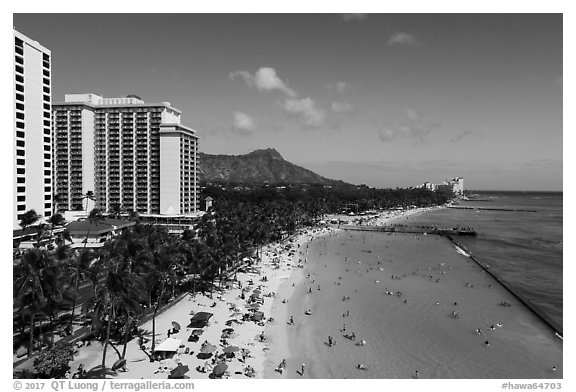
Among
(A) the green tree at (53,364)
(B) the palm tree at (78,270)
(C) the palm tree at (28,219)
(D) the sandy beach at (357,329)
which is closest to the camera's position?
(A) the green tree at (53,364)

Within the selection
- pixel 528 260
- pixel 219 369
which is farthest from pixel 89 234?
pixel 528 260

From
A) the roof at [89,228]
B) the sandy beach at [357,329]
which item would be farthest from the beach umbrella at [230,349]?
the roof at [89,228]

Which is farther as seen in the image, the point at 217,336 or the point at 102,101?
the point at 102,101

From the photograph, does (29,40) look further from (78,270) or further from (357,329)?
(357,329)

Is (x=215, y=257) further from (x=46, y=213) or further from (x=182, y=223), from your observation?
(x=182, y=223)

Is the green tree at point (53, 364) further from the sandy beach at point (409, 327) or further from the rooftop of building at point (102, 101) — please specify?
the rooftop of building at point (102, 101)

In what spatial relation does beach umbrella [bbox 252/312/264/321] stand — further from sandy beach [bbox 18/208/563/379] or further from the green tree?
the green tree
